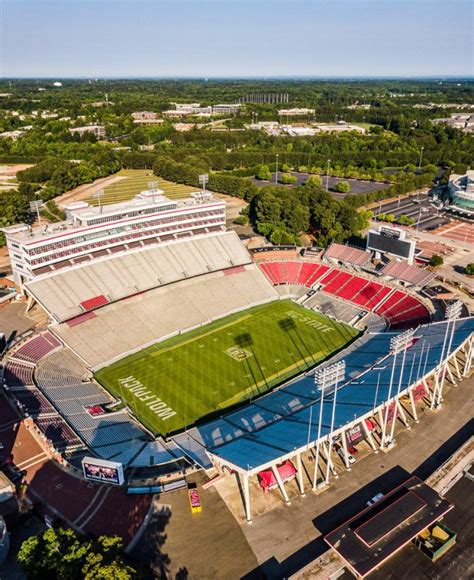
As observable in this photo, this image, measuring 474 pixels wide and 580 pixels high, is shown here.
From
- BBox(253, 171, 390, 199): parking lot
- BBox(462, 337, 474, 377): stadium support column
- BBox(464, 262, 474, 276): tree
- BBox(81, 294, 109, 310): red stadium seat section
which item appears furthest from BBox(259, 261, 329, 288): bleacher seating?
BBox(253, 171, 390, 199): parking lot

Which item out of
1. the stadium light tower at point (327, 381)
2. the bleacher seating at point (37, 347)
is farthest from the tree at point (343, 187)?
the stadium light tower at point (327, 381)

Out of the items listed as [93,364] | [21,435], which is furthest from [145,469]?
[93,364]

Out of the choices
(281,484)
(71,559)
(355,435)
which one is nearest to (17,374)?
(71,559)

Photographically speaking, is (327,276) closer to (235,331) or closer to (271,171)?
(235,331)

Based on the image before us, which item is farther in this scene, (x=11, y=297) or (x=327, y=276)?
(x=327, y=276)

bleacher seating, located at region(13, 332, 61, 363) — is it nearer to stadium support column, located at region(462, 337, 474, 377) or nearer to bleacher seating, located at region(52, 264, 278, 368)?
bleacher seating, located at region(52, 264, 278, 368)
